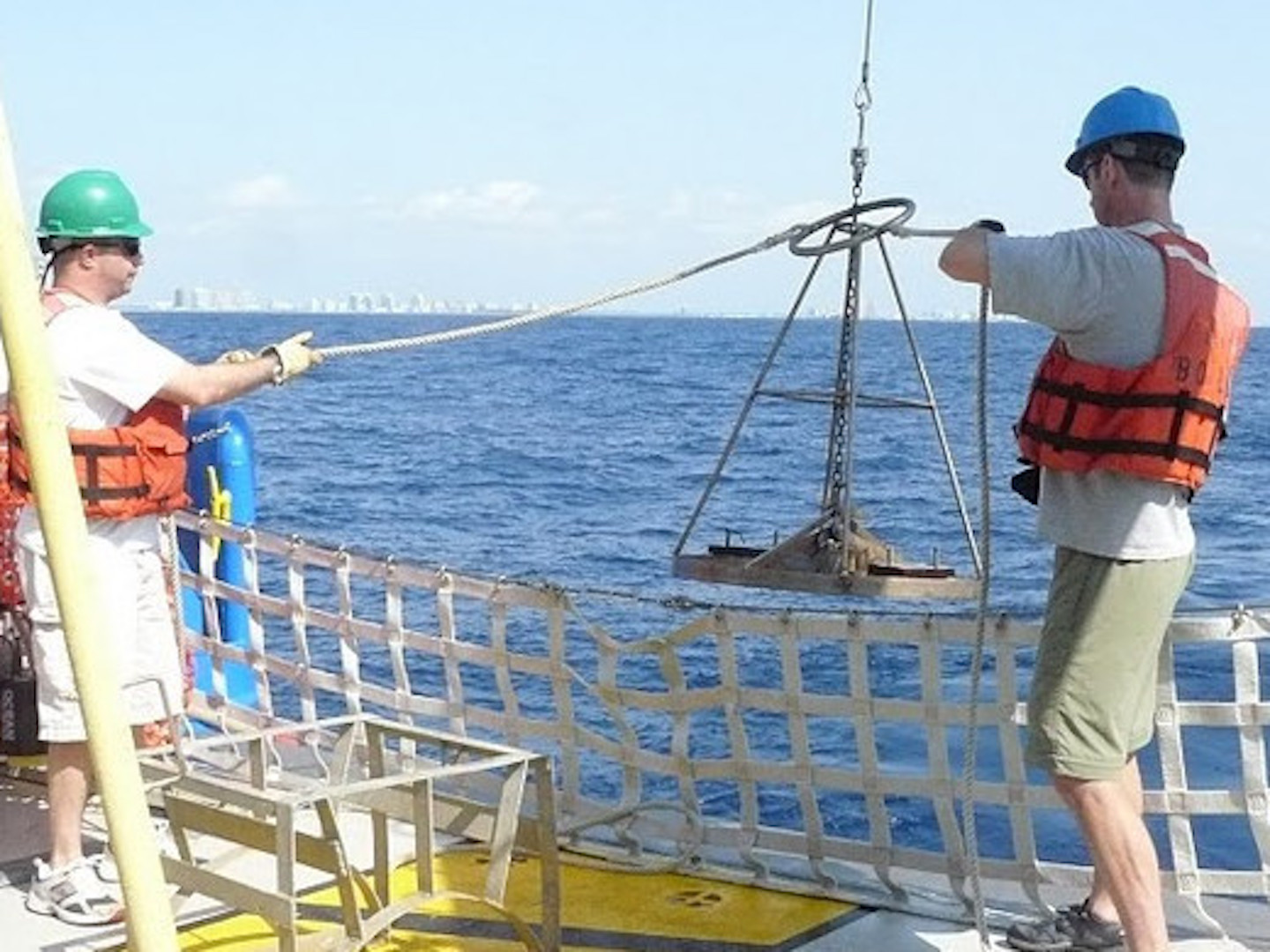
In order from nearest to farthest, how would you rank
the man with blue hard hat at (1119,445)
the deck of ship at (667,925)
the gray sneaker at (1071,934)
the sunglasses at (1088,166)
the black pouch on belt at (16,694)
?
the man with blue hard hat at (1119,445) < the sunglasses at (1088,166) < the gray sneaker at (1071,934) < the deck of ship at (667,925) < the black pouch on belt at (16,694)

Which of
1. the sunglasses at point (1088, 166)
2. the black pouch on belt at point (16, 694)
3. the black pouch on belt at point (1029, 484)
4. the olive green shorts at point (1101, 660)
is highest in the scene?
the sunglasses at point (1088, 166)

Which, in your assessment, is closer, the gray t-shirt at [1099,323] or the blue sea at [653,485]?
the gray t-shirt at [1099,323]

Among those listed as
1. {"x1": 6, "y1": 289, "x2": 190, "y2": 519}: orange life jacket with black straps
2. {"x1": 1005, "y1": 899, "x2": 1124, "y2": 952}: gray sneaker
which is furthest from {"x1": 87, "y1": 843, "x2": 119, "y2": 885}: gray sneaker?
{"x1": 1005, "y1": 899, "x2": 1124, "y2": 952}: gray sneaker

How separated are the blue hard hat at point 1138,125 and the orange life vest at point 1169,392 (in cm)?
17

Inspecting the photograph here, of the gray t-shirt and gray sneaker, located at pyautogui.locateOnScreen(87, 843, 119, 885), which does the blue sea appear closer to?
the gray t-shirt

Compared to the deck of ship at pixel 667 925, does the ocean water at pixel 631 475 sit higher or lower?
lower

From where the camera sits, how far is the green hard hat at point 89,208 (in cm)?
445

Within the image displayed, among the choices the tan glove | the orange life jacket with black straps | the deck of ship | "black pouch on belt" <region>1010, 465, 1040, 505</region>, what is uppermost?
the tan glove

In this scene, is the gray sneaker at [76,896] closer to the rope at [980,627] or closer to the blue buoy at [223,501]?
the rope at [980,627]

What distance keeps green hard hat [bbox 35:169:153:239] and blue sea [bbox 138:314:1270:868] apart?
152 centimetres

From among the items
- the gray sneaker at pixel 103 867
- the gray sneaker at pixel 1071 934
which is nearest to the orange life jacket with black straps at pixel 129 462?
the gray sneaker at pixel 103 867

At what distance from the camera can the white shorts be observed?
4.61 meters

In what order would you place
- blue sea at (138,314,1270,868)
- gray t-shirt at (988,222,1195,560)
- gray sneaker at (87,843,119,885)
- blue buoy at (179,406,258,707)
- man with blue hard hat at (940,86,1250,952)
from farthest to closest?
blue sea at (138,314,1270,868) < blue buoy at (179,406,258,707) < gray sneaker at (87,843,119,885) < man with blue hard hat at (940,86,1250,952) < gray t-shirt at (988,222,1195,560)

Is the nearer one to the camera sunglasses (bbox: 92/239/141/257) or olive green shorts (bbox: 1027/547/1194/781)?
olive green shorts (bbox: 1027/547/1194/781)
